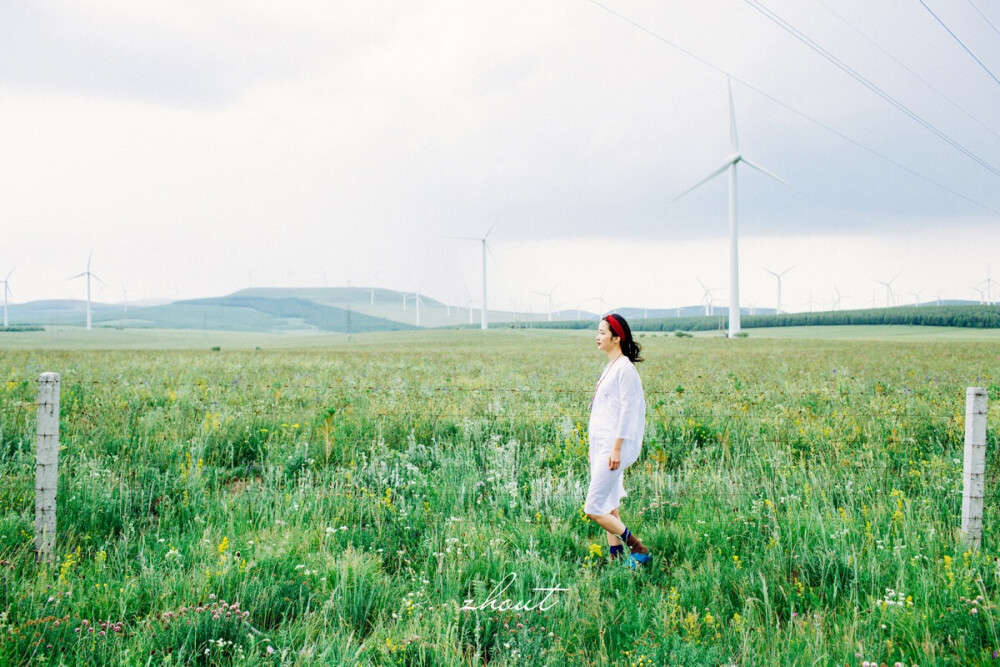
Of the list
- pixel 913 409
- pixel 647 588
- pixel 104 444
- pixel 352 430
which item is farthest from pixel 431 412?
pixel 913 409

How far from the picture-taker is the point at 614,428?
541 cm

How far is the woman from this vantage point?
17.3 ft

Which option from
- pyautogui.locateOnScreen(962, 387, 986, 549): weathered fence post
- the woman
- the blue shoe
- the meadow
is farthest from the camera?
pyautogui.locateOnScreen(962, 387, 986, 549): weathered fence post

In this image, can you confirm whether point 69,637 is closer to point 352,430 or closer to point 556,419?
point 352,430

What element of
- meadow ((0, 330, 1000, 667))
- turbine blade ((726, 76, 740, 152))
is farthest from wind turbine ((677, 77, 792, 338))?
meadow ((0, 330, 1000, 667))

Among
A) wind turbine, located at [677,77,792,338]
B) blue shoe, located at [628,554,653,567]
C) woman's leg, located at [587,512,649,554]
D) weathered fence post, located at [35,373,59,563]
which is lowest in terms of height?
blue shoe, located at [628,554,653,567]

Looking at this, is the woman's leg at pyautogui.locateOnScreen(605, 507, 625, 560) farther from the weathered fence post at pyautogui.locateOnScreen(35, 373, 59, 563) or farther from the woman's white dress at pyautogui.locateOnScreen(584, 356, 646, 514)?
the weathered fence post at pyautogui.locateOnScreen(35, 373, 59, 563)

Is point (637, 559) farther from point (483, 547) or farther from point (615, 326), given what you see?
point (615, 326)

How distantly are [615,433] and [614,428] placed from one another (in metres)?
0.05

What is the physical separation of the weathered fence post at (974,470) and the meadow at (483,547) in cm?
22

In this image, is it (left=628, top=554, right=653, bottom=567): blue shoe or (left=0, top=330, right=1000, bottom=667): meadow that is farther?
(left=628, top=554, right=653, bottom=567): blue shoe

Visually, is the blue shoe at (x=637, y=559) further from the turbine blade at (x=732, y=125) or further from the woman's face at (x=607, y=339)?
the turbine blade at (x=732, y=125)

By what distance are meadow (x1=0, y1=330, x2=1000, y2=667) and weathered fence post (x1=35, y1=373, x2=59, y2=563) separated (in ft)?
0.67

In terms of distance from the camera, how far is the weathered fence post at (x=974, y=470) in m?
5.47
